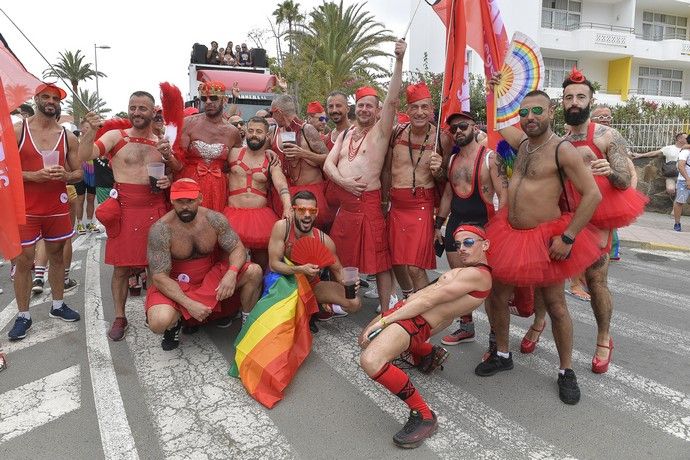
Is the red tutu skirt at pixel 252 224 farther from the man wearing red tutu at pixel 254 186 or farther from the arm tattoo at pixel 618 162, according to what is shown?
the arm tattoo at pixel 618 162

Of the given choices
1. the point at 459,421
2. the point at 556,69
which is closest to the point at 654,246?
the point at 459,421

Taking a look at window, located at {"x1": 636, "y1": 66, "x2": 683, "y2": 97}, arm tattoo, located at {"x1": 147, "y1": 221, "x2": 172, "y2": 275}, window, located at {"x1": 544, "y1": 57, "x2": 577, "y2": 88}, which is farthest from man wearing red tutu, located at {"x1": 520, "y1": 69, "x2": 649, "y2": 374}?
window, located at {"x1": 636, "y1": 66, "x2": 683, "y2": 97}

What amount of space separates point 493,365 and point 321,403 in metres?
1.33

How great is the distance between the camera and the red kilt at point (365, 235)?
442cm

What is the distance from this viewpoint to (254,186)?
475 centimetres

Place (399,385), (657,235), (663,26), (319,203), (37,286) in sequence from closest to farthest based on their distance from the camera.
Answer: (399,385)
(319,203)
(37,286)
(657,235)
(663,26)

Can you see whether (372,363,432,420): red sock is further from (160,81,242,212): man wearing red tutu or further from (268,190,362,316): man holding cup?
(160,81,242,212): man wearing red tutu

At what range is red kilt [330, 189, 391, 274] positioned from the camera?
14.5ft

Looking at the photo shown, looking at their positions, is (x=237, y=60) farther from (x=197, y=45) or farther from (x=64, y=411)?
(x=64, y=411)

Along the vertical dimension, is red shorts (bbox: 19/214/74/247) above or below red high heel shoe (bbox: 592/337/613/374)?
above

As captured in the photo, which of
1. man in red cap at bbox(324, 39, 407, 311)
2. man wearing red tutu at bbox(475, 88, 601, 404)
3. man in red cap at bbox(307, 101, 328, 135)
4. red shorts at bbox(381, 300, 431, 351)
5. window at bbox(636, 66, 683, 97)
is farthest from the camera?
window at bbox(636, 66, 683, 97)

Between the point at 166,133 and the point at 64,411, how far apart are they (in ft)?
8.23

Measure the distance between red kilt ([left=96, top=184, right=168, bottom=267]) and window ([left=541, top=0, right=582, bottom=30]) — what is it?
23560 mm

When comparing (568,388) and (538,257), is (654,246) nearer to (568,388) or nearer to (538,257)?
(568,388)
